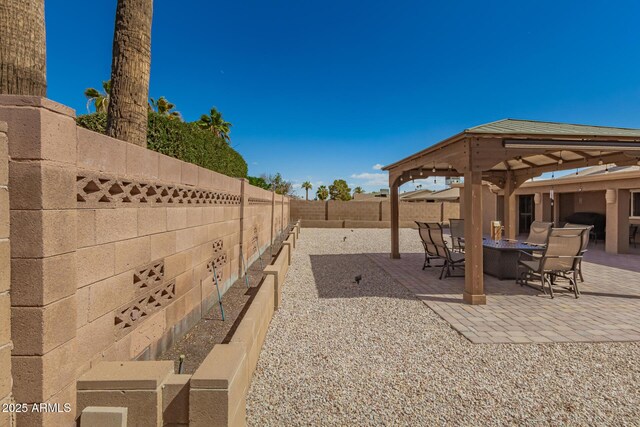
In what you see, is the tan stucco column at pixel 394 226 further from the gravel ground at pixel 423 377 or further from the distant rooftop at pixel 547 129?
the gravel ground at pixel 423 377

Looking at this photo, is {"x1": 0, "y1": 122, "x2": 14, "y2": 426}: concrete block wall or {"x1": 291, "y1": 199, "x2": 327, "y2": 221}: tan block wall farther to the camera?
{"x1": 291, "y1": 199, "x2": 327, "y2": 221}: tan block wall

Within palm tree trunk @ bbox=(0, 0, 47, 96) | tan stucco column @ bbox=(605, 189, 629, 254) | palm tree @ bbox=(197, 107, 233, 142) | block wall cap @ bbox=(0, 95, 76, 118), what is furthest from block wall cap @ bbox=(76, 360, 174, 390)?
palm tree @ bbox=(197, 107, 233, 142)

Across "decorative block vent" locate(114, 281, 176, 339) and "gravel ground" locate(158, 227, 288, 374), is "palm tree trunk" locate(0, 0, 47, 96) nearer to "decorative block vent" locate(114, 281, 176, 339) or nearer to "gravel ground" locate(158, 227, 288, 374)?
"decorative block vent" locate(114, 281, 176, 339)

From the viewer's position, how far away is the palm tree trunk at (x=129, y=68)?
3.99 m

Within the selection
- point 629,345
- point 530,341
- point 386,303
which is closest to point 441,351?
point 530,341

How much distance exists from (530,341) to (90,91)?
25.4 meters

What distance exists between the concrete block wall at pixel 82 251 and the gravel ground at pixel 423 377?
1170 millimetres

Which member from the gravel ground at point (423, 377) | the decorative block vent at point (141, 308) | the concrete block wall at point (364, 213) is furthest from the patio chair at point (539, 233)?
the concrete block wall at point (364, 213)

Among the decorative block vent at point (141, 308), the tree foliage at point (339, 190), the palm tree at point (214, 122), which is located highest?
the palm tree at point (214, 122)

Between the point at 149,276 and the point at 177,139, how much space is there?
548 centimetres

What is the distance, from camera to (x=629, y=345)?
3.57 m

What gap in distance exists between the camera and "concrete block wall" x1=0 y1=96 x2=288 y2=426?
5.28 ft

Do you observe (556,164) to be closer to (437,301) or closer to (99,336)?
(437,301)

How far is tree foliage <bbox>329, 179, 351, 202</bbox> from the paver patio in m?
47.3
